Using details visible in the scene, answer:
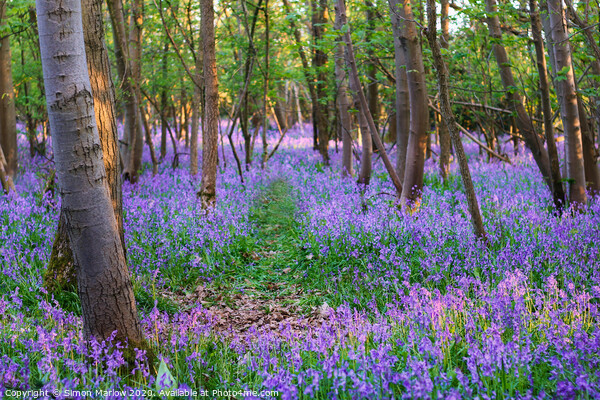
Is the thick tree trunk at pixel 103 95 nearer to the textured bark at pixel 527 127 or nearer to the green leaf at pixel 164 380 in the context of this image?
the green leaf at pixel 164 380

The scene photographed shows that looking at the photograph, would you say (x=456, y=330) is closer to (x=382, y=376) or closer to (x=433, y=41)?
(x=382, y=376)

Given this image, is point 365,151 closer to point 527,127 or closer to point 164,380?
point 527,127

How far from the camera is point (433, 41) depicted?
4.72m

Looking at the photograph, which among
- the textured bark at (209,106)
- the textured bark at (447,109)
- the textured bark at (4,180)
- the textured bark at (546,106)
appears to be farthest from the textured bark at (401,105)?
the textured bark at (4,180)

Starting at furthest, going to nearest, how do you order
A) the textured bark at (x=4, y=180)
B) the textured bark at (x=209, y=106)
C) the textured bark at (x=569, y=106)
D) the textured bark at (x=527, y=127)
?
the textured bark at (x=4, y=180)
the textured bark at (x=209, y=106)
the textured bark at (x=527, y=127)
the textured bark at (x=569, y=106)

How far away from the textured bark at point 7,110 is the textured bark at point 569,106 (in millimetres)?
10244

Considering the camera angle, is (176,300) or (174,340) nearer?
(174,340)

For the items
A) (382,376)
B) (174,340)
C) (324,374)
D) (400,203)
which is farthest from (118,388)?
(400,203)

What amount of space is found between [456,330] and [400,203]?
14.3ft

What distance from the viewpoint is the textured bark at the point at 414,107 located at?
22.8 feet

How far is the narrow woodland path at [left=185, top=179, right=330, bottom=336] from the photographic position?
15.0 feet

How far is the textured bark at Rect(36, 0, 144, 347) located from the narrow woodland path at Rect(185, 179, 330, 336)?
52.0 inches

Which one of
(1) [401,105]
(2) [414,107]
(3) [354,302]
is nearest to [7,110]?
(1) [401,105]

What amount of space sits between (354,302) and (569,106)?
4410 mm
